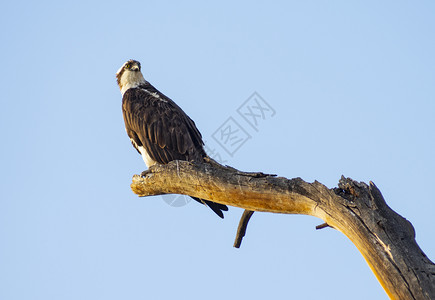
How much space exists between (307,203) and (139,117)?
3.85 meters

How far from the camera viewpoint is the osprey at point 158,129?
7.79m

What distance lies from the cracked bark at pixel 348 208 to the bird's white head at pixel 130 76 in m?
3.57

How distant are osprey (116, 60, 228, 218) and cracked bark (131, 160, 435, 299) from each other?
5.69ft

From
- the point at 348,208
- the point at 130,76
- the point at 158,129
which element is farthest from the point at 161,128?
the point at 348,208

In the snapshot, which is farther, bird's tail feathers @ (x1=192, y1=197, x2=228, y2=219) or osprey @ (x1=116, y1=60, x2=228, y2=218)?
osprey @ (x1=116, y1=60, x2=228, y2=218)

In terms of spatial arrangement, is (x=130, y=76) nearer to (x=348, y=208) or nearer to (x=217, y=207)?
(x=217, y=207)

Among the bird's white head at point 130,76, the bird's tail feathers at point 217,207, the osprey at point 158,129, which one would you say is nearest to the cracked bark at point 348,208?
the bird's tail feathers at point 217,207

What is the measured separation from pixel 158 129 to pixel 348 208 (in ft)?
13.0

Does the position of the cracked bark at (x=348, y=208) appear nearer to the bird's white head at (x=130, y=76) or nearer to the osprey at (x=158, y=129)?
the osprey at (x=158, y=129)

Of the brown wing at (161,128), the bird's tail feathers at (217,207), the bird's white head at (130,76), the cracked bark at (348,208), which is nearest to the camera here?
the cracked bark at (348,208)

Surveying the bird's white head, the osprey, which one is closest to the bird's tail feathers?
the osprey

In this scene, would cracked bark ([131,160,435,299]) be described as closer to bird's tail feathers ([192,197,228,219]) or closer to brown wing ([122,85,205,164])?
bird's tail feathers ([192,197,228,219])

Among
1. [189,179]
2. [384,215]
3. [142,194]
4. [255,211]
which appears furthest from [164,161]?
[384,215]

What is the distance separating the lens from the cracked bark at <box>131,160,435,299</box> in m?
4.20
